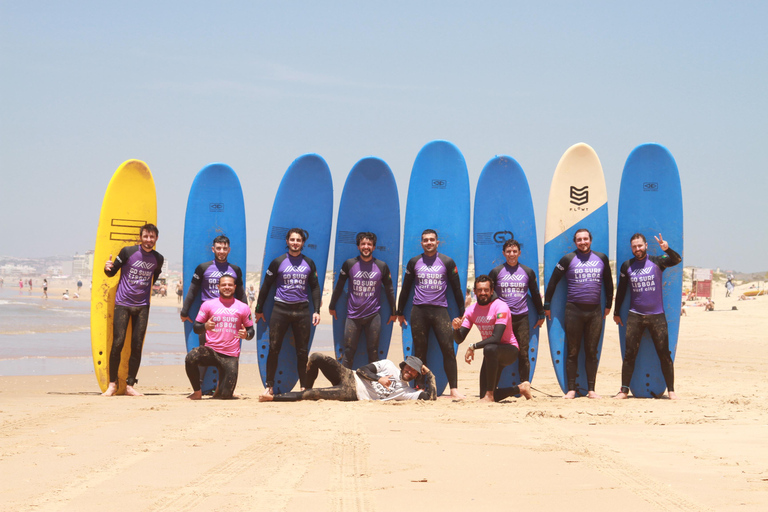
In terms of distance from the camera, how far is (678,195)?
240 inches

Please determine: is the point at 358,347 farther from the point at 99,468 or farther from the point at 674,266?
the point at 99,468

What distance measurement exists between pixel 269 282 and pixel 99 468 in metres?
2.84

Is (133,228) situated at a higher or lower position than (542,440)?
higher

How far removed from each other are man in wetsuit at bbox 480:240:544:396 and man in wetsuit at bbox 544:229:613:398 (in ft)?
0.66

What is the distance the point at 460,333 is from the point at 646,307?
5.02ft

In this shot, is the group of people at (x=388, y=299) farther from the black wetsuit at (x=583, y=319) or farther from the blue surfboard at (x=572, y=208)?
the blue surfboard at (x=572, y=208)

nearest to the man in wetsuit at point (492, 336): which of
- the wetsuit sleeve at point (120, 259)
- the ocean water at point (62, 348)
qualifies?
the wetsuit sleeve at point (120, 259)

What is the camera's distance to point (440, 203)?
6.29m

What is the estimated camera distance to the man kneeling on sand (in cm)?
507

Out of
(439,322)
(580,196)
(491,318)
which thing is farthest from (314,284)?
(580,196)

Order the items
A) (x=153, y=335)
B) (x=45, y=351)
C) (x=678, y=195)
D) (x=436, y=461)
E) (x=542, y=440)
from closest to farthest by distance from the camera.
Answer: (x=436, y=461)
(x=542, y=440)
(x=678, y=195)
(x=45, y=351)
(x=153, y=335)

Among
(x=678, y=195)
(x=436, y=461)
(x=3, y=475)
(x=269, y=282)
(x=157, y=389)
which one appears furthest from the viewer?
(x=157, y=389)

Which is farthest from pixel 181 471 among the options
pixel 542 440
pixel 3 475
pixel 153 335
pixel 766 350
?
pixel 153 335

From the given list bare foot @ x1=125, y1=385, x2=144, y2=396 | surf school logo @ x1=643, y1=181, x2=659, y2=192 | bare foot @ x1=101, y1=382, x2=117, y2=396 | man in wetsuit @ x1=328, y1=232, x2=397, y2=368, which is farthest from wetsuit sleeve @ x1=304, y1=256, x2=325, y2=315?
surf school logo @ x1=643, y1=181, x2=659, y2=192
